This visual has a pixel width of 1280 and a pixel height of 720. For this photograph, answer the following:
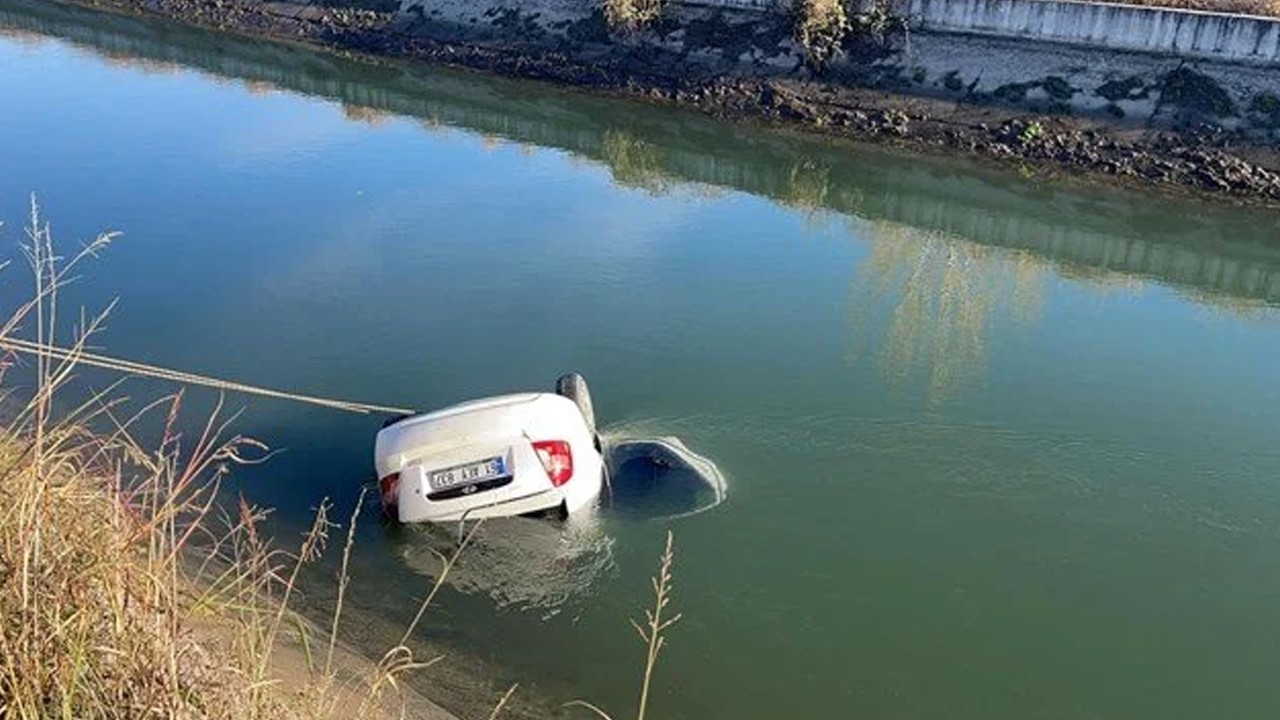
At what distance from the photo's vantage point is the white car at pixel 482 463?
26.0ft

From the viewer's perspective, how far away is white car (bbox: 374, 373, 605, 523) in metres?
7.92

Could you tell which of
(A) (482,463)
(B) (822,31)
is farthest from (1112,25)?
(A) (482,463)

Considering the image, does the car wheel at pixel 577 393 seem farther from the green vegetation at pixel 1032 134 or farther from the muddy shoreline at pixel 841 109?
the green vegetation at pixel 1032 134

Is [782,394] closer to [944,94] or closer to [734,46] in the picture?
[944,94]

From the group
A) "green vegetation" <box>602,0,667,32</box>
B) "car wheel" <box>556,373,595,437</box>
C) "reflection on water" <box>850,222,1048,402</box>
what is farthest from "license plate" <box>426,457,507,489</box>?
"green vegetation" <box>602,0,667,32</box>

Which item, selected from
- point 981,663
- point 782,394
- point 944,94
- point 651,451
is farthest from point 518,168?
point 981,663

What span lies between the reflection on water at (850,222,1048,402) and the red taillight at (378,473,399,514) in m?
5.91

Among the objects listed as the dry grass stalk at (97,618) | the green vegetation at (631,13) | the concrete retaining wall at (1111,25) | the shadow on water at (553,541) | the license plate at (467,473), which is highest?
the concrete retaining wall at (1111,25)

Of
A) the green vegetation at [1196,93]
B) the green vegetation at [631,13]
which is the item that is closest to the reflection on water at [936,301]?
the green vegetation at [1196,93]

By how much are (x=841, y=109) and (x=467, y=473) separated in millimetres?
17702

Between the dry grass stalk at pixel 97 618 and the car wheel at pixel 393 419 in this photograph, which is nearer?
the dry grass stalk at pixel 97 618

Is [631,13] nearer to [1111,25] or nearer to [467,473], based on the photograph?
[1111,25]

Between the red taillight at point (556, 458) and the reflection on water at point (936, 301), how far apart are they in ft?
15.9

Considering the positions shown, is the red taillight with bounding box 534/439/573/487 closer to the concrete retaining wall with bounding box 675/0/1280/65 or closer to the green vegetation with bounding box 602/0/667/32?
the concrete retaining wall with bounding box 675/0/1280/65
